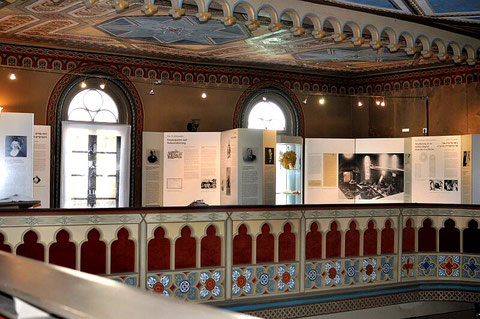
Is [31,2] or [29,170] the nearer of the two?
[31,2]

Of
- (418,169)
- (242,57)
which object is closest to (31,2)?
(242,57)

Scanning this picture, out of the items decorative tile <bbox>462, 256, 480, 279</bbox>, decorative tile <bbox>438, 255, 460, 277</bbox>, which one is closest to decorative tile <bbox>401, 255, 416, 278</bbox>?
decorative tile <bbox>438, 255, 460, 277</bbox>

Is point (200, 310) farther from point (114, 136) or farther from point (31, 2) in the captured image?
point (114, 136)

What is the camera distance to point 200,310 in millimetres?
914

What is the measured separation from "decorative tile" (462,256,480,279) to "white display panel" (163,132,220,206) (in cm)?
601

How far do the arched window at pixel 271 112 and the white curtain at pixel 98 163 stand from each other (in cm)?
342

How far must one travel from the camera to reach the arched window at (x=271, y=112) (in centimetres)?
1650

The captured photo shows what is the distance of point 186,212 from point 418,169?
27.6 ft

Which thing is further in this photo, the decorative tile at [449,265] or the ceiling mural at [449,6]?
the ceiling mural at [449,6]

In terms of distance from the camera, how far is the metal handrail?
917 mm

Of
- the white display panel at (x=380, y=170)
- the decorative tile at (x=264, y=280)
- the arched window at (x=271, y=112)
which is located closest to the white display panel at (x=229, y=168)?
the arched window at (x=271, y=112)

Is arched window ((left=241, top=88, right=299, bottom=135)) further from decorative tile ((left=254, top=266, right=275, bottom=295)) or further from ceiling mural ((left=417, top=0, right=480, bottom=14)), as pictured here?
decorative tile ((left=254, top=266, right=275, bottom=295))

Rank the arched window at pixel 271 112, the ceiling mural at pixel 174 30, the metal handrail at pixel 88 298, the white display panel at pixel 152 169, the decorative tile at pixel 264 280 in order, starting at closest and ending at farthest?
the metal handrail at pixel 88 298, the decorative tile at pixel 264 280, the ceiling mural at pixel 174 30, the white display panel at pixel 152 169, the arched window at pixel 271 112

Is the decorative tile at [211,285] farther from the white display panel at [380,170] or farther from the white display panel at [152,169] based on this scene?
the white display panel at [380,170]
